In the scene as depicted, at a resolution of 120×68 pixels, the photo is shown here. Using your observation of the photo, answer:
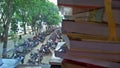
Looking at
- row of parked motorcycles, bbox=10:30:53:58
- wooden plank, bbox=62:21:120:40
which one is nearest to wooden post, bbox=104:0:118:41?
wooden plank, bbox=62:21:120:40

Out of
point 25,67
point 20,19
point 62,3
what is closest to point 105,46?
point 62,3

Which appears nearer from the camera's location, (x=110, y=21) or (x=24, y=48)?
(x=110, y=21)

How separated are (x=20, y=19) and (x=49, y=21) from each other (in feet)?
51.8

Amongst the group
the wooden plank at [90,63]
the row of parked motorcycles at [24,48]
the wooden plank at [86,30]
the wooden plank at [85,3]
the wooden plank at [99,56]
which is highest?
the wooden plank at [85,3]

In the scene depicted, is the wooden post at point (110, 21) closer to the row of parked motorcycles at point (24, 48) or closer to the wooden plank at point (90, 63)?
the wooden plank at point (90, 63)

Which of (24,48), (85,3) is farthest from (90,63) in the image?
(24,48)

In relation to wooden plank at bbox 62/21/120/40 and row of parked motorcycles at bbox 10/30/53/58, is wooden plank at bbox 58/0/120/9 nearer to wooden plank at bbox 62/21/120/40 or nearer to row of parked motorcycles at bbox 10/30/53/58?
wooden plank at bbox 62/21/120/40

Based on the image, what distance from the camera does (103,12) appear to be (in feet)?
2.11

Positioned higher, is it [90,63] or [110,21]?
[110,21]

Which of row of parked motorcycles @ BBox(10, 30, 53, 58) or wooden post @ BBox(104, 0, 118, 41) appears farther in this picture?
row of parked motorcycles @ BBox(10, 30, 53, 58)

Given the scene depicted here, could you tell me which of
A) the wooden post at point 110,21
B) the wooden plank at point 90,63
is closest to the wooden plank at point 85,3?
the wooden post at point 110,21

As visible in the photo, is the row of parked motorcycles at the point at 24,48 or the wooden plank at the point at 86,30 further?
the row of parked motorcycles at the point at 24,48

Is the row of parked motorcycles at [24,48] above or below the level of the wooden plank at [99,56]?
below

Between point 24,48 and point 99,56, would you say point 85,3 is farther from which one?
point 24,48
